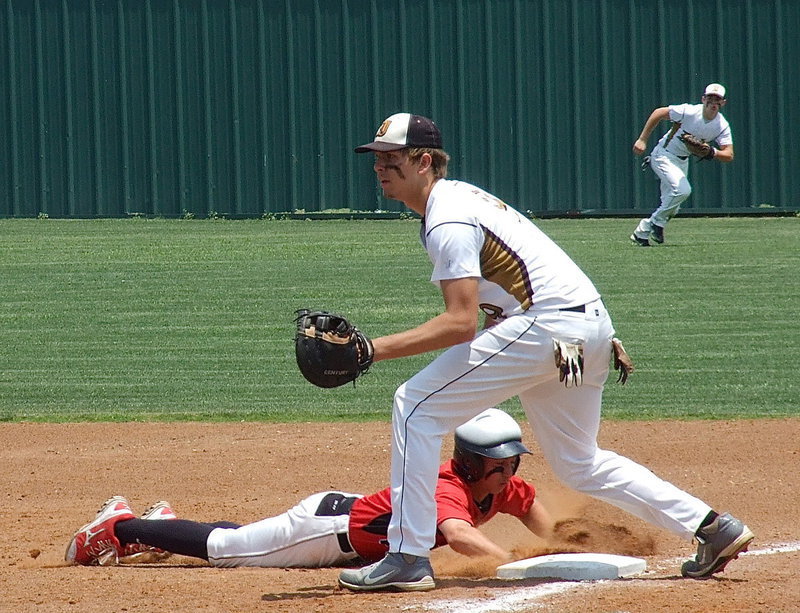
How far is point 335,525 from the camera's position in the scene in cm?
486

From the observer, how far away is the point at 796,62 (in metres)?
19.7

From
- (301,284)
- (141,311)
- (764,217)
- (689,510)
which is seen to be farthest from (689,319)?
(764,217)

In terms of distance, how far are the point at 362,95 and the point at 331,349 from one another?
15.9 metres

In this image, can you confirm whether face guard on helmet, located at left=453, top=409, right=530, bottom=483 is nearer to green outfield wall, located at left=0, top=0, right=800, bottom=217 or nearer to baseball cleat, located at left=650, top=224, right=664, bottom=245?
baseball cleat, located at left=650, top=224, right=664, bottom=245

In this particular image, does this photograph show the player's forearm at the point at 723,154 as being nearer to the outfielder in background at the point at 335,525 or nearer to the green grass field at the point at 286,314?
the green grass field at the point at 286,314

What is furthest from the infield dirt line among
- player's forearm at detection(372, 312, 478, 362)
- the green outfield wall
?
the green outfield wall

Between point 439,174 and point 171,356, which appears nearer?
point 439,174

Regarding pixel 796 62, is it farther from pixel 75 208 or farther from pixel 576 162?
pixel 75 208

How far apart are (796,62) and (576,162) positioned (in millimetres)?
3815

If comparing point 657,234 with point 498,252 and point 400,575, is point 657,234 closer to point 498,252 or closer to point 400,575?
point 498,252

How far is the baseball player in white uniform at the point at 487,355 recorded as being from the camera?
4203mm

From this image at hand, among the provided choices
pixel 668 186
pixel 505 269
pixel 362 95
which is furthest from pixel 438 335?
pixel 362 95

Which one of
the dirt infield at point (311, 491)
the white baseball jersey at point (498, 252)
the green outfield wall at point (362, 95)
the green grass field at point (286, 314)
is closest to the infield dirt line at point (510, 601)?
the dirt infield at point (311, 491)

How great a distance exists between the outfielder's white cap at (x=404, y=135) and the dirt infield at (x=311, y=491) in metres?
1.54
